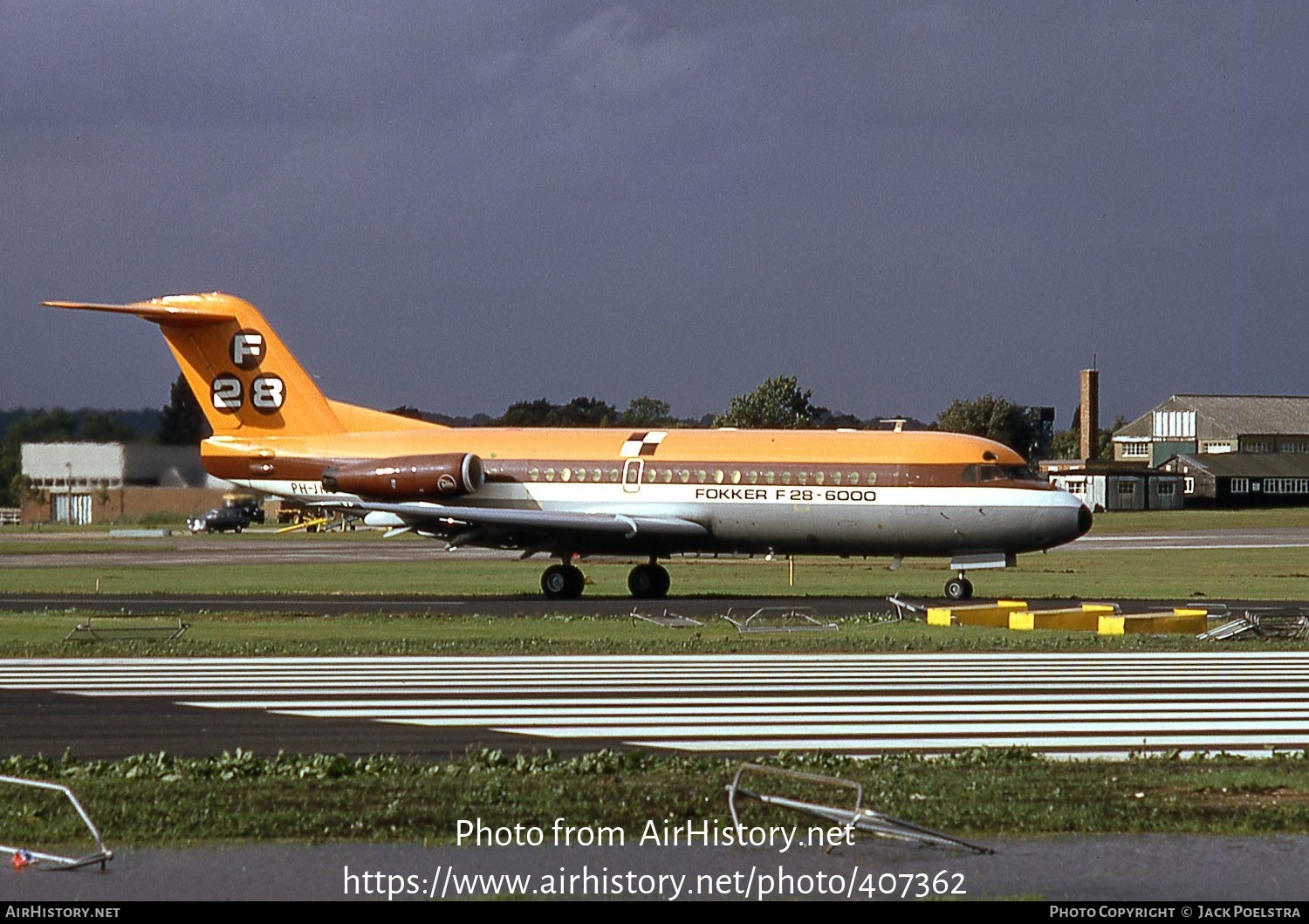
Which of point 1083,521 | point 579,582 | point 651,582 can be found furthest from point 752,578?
point 1083,521

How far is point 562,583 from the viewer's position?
118 ft

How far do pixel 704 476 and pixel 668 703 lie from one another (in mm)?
19994

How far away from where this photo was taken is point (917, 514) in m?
34.4

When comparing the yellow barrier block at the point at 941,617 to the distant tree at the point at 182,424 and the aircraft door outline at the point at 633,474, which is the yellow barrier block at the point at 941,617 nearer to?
the aircraft door outline at the point at 633,474

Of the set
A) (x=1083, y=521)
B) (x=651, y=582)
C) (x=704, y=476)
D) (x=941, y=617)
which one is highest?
(x=704, y=476)

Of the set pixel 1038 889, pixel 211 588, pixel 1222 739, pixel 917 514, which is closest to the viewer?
pixel 1038 889

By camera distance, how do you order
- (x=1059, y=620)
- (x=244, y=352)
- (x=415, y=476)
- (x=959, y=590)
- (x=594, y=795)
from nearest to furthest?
1. (x=594, y=795)
2. (x=1059, y=620)
3. (x=959, y=590)
4. (x=415, y=476)
5. (x=244, y=352)

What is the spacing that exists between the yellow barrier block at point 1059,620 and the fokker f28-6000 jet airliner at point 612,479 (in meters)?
7.19

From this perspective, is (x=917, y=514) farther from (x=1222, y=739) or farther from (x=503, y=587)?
(x=1222, y=739)

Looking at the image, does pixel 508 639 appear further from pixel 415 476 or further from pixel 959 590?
pixel 415 476

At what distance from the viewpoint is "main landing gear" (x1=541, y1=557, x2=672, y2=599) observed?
3594 cm

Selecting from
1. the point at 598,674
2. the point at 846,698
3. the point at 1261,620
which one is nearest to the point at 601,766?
the point at 846,698

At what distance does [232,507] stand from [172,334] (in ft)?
179

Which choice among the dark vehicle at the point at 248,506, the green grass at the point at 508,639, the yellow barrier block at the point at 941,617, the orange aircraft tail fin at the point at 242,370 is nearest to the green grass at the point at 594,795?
the green grass at the point at 508,639
